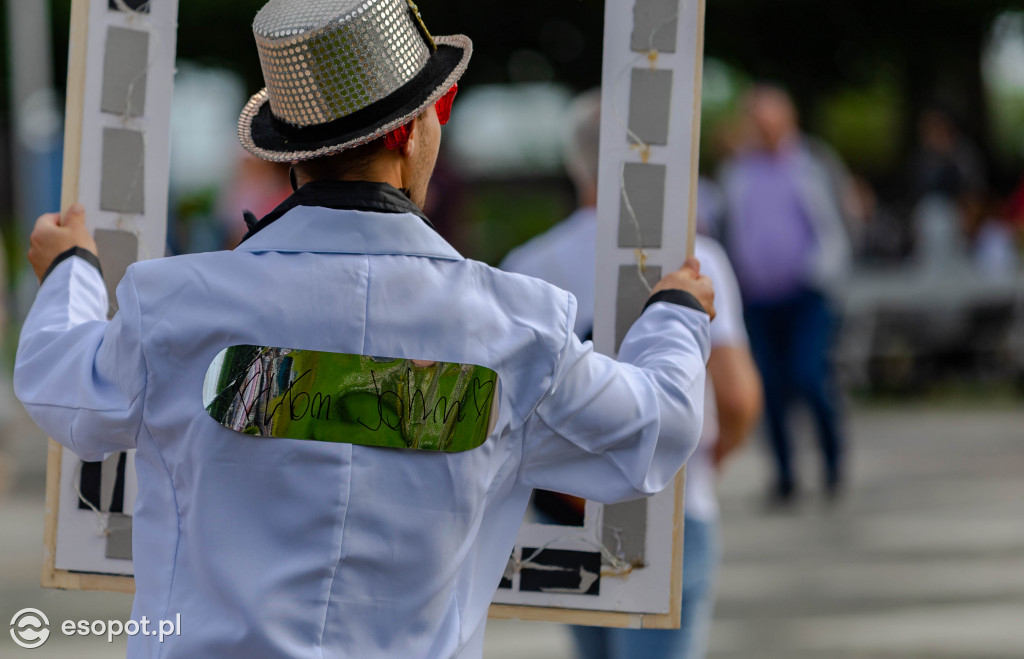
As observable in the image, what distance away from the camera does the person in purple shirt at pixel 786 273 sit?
7.56 meters

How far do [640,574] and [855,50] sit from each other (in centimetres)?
1674

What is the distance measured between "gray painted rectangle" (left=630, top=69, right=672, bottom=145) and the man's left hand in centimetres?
95

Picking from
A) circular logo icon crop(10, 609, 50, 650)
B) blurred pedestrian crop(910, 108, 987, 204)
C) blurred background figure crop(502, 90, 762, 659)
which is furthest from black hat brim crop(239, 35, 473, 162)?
blurred pedestrian crop(910, 108, 987, 204)

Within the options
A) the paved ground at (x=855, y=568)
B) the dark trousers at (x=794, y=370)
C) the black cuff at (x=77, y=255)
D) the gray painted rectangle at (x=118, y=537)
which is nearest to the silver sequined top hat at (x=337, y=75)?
the black cuff at (x=77, y=255)

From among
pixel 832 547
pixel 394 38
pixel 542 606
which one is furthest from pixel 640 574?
pixel 832 547

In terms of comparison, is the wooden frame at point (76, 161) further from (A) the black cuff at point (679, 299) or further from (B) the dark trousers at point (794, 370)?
(B) the dark trousers at point (794, 370)

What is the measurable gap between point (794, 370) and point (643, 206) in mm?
5321

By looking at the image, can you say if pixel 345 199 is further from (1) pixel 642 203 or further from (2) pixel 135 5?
(2) pixel 135 5

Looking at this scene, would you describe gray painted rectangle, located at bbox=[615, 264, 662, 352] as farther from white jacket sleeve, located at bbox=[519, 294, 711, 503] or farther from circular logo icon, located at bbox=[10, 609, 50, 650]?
circular logo icon, located at bbox=[10, 609, 50, 650]

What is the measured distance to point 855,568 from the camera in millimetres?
6363

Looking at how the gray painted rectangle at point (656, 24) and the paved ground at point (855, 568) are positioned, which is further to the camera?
the paved ground at point (855, 568)

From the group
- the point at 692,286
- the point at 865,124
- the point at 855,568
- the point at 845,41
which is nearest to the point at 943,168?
the point at 845,41

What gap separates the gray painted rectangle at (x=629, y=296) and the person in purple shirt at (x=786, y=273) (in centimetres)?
524

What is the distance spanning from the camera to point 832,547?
22.0ft
